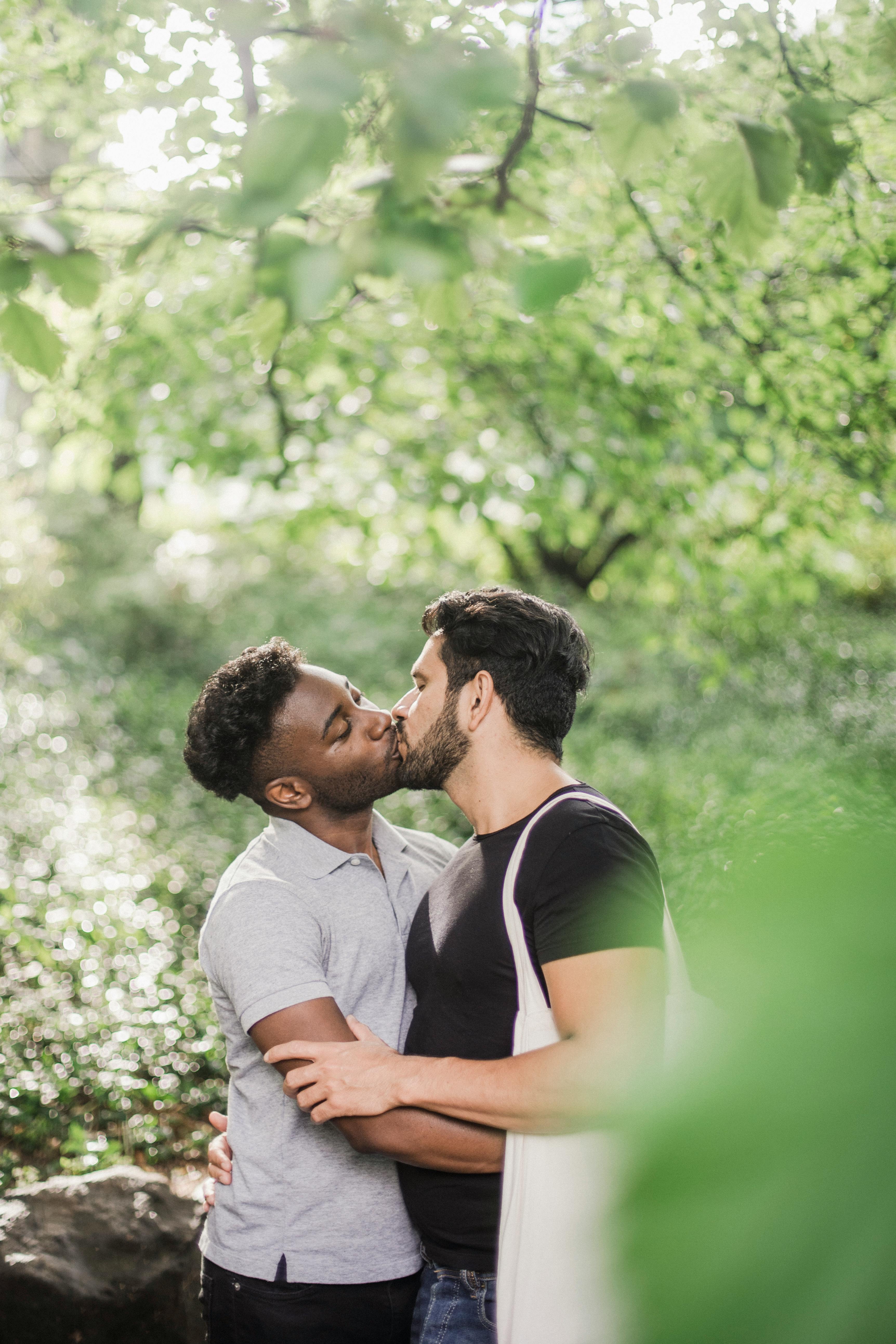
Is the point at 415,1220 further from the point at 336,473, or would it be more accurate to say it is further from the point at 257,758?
the point at 336,473

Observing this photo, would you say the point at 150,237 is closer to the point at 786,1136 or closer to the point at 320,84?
the point at 320,84

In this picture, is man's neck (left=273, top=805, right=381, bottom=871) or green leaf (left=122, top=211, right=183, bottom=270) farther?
man's neck (left=273, top=805, right=381, bottom=871)

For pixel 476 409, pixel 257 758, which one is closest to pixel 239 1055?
pixel 257 758

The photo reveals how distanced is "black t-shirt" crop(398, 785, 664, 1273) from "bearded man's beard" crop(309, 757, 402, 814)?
0.98 feet

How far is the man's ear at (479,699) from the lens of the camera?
2141mm

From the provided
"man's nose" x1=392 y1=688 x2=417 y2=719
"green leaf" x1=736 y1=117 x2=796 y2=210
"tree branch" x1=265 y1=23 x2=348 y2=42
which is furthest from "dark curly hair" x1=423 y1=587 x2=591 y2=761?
"tree branch" x1=265 y1=23 x2=348 y2=42

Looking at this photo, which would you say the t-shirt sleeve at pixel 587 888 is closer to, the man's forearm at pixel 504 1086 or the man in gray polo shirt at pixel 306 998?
the man's forearm at pixel 504 1086

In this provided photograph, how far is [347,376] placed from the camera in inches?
256

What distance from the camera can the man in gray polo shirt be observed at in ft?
6.17

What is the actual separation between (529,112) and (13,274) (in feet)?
→ 4.09

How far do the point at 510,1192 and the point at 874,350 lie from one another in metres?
4.75

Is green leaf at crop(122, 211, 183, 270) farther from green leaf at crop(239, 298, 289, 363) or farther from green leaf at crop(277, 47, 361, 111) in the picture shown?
green leaf at crop(277, 47, 361, 111)

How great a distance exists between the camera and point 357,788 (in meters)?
2.31

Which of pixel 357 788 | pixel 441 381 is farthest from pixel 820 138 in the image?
pixel 441 381
